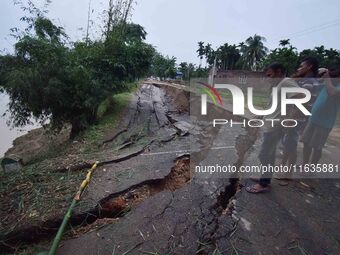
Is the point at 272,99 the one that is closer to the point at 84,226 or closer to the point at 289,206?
the point at 289,206

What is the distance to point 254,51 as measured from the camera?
156ft

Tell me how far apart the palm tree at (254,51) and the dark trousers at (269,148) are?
161 feet

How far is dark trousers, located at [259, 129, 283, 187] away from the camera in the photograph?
282 centimetres

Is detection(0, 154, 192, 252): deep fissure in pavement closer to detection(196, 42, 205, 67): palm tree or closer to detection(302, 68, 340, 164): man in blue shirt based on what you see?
detection(302, 68, 340, 164): man in blue shirt

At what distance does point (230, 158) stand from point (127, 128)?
4012 millimetres

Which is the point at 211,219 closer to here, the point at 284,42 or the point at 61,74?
the point at 61,74

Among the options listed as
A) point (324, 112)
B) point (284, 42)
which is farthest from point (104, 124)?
point (284, 42)

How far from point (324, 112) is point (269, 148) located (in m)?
1.02

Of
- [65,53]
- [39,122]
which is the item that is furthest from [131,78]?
[39,122]

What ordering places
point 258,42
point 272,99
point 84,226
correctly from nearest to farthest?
1. point 84,226
2. point 272,99
3. point 258,42

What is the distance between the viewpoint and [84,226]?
2.54 metres

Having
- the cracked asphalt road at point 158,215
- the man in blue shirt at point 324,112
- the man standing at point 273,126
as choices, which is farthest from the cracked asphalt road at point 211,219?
the man in blue shirt at point 324,112

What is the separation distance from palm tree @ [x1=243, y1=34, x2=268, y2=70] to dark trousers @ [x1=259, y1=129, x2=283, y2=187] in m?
49.0

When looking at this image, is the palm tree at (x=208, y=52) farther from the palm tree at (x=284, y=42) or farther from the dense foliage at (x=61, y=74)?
the dense foliage at (x=61, y=74)
